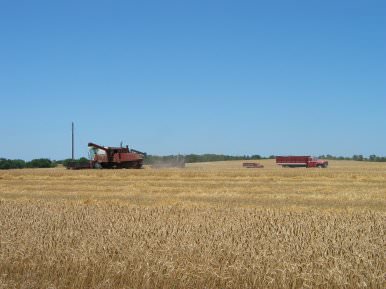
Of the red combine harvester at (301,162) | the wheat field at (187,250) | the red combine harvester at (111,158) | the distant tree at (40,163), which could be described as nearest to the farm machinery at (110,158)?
the red combine harvester at (111,158)

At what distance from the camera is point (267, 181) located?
89.4 feet

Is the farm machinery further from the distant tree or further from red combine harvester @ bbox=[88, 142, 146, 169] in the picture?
the distant tree

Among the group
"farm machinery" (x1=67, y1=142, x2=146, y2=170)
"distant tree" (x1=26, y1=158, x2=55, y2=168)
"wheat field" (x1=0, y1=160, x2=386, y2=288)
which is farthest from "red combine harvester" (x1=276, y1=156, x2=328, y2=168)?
"wheat field" (x1=0, y1=160, x2=386, y2=288)

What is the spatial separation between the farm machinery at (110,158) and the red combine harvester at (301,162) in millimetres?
16918

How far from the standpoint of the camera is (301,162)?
5069 centimetres

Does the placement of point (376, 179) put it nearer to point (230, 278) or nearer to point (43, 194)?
point (43, 194)

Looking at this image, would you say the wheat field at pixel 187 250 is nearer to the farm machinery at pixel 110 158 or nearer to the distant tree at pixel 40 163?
the farm machinery at pixel 110 158

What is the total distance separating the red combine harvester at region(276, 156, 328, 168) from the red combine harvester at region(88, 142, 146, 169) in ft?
55.9

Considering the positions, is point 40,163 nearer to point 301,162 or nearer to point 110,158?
point 110,158

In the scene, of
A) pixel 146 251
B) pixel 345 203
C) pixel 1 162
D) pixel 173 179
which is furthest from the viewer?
pixel 1 162

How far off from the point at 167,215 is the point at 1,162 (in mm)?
53687

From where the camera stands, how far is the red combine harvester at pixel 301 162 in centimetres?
4884

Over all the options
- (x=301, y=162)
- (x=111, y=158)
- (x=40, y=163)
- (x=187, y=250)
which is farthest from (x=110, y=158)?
(x=187, y=250)

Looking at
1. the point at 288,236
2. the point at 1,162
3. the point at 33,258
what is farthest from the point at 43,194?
the point at 1,162
